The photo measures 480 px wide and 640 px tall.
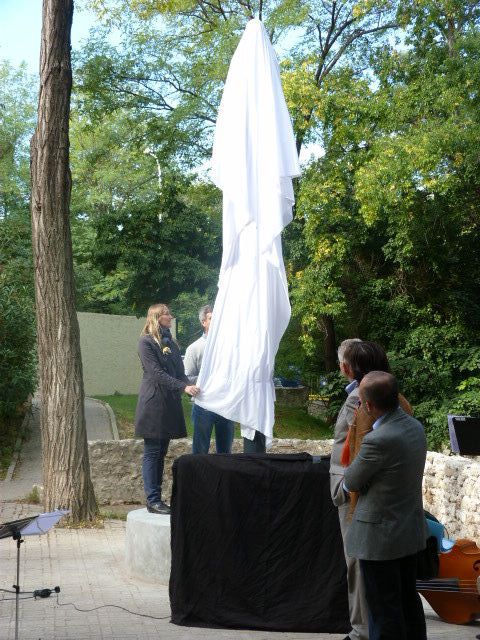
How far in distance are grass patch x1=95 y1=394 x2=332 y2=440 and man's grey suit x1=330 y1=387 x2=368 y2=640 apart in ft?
40.3

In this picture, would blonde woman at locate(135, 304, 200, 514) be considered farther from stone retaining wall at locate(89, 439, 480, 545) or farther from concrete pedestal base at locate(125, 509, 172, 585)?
stone retaining wall at locate(89, 439, 480, 545)

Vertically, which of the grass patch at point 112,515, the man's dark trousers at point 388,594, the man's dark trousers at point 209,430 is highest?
the man's dark trousers at point 209,430

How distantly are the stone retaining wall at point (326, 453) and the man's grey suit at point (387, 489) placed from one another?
4.29 meters

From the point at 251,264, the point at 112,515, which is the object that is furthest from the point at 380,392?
the point at 112,515

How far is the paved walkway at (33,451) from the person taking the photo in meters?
12.3

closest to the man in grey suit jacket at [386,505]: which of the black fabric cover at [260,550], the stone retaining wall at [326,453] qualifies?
the black fabric cover at [260,550]

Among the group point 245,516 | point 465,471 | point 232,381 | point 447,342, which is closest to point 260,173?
point 232,381

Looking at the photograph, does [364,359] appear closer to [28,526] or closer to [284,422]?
[28,526]

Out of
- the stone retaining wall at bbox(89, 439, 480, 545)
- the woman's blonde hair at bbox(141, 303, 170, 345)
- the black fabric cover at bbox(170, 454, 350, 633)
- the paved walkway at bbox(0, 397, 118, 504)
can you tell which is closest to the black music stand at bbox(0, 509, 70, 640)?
the black fabric cover at bbox(170, 454, 350, 633)

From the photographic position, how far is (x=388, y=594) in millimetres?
4336

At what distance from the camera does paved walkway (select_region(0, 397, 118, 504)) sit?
484 inches

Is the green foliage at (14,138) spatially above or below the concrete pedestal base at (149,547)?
above

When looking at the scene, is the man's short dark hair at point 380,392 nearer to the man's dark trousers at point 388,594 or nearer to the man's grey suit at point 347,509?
the man's grey suit at point 347,509

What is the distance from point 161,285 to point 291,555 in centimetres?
2069
